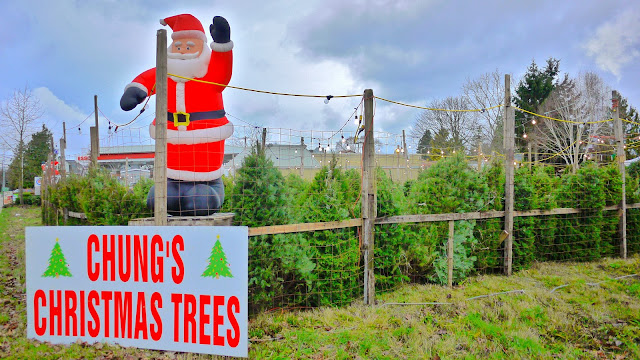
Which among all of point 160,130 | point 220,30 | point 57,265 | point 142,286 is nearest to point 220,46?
point 220,30

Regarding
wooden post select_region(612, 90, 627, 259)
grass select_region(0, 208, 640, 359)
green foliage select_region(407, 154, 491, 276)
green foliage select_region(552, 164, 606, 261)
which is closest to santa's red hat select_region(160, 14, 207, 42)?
grass select_region(0, 208, 640, 359)

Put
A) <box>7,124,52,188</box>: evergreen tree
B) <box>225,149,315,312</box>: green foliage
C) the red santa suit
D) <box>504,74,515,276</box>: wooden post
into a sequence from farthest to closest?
1. <box>7,124,52,188</box>: evergreen tree
2. <box>504,74,515,276</box>: wooden post
3. the red santa suit
4. <box>225,149,315,312</box>: green foliage

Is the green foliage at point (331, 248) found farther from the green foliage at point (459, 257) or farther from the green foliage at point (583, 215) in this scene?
the green foliage at point (583, 215)

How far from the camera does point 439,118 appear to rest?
29047 millimetres

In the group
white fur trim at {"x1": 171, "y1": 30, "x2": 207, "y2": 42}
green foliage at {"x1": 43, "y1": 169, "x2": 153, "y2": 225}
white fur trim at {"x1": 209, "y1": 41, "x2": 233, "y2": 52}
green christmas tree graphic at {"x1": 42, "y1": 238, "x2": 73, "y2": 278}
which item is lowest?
green christmas tree graphic at {"x1": 42, "y1": 238, "x2": 73, "y2": 278}

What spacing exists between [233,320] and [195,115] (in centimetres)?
252

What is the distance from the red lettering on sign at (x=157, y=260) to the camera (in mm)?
3479

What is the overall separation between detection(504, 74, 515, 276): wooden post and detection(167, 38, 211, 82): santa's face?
5047 mm

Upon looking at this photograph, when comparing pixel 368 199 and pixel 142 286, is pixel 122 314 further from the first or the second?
pixel 368 199

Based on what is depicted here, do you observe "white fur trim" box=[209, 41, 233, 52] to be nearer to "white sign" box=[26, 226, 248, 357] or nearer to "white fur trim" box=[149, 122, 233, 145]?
"white fur trim" box=[149, 122, 233, 145]

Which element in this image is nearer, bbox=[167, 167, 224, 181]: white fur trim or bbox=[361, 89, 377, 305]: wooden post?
bbox=[167, 167, 224, 181]: white fur trim

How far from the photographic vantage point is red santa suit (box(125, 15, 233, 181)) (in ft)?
14.3

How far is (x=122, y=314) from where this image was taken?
11.4 feet

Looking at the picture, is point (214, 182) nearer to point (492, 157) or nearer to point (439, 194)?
point (439, 194)
